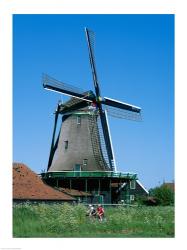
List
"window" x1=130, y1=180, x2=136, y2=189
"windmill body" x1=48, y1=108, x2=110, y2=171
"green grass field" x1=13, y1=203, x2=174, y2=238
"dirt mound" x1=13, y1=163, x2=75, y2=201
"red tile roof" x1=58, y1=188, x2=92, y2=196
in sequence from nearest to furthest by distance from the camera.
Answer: "green grass field" x1=13, y1=203, x2=174, y2=238
"dirt mound" x1=13, y1=163, x2=75, y2=201
"red tile roof" x1=58, y1=188, x2=92, y2=196
"windmill body" x1=48, y1=108, x2=110, y2=171
"window" x1=130, y1=180, x2=136, y2=189

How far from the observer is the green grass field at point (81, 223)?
15.8m

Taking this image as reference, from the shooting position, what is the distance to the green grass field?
51.9ft

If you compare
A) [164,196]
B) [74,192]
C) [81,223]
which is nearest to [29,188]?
[74,192]

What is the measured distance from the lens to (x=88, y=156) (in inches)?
1076

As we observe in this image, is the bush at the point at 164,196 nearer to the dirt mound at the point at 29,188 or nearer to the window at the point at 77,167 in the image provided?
the window at the point at 77,167

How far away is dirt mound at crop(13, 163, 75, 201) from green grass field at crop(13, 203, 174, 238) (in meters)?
3.10

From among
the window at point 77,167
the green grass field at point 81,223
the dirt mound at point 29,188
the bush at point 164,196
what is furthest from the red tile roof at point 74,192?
the green grass field at point 81,223

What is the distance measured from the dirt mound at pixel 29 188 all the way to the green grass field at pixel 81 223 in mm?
3096

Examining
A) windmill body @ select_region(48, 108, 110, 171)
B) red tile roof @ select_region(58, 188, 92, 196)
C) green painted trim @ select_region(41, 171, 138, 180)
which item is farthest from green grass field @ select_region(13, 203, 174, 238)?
windmill body @ select_region(48, 108, 110, 171)

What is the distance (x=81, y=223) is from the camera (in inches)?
664

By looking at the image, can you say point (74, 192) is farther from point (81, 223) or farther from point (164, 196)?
point (81, 223)

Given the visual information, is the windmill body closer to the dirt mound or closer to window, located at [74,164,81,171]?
window, located at [74,164,81,171]
